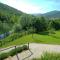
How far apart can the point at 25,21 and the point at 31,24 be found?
5.27 feet

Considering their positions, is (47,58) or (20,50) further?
(20,50)

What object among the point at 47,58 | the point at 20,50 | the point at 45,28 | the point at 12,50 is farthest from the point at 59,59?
the point at 45,28

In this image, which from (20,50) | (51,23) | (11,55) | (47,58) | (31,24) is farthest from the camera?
(51,23)

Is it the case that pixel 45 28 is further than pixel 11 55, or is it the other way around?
pixel 45 28

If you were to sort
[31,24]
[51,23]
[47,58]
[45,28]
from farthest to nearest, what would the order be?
[51,23]
[45,28]
[31,24]
[47,58]

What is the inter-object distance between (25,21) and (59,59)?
42.1 meters

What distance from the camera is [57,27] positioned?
209 feet

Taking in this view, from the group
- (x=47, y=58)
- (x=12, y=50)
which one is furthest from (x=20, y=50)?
(x=47, y=58)

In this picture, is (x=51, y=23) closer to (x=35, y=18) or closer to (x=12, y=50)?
(x=35, y=18)

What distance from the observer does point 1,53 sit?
35.0ft

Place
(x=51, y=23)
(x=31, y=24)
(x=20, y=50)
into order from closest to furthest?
(x=20, y=50) → (x=31, y=24) → (x=51, y=23)

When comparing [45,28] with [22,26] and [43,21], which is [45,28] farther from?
[22,26]

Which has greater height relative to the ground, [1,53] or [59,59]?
[59,59]

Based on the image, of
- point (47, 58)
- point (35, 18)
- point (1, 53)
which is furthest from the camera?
point (35, 18)
